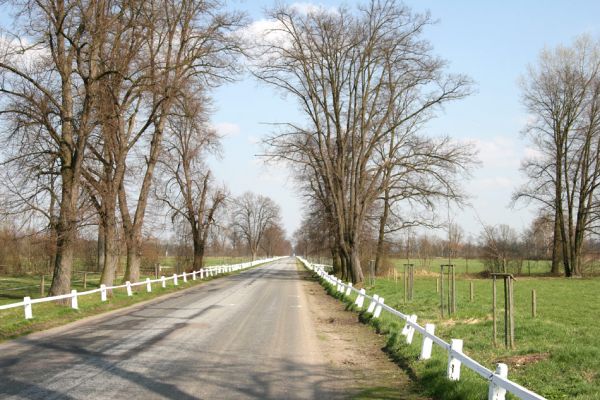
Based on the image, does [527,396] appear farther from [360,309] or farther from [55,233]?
[55,233]

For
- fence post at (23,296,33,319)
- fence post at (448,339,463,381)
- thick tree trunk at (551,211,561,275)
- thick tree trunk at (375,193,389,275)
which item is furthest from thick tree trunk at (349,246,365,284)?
thick tree trunk at (551,211,561,275)

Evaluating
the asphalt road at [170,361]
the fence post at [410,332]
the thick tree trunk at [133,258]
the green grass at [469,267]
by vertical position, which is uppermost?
the thick tree trunk at [133,258]

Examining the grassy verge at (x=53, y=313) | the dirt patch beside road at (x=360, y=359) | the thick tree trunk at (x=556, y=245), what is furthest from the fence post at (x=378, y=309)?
the thick tree trunk at (x=556, y=245)

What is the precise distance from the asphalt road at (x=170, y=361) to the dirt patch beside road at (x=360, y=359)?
347 millimetres

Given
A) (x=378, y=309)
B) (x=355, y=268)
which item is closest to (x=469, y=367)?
(x=378, y=309)

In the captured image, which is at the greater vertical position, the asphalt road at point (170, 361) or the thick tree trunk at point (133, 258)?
the thick tree trunk at point (133, 258)

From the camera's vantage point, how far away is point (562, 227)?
53.1m

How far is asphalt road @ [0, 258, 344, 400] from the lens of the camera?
8.27 meters

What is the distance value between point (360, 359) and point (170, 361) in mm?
3715

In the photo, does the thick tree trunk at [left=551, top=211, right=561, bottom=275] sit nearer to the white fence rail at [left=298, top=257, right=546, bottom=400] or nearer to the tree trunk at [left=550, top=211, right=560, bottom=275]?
the tree trunk at [left=550, top=211, right=560, bottom=275]

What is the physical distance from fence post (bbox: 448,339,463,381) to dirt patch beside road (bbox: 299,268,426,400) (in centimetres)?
60

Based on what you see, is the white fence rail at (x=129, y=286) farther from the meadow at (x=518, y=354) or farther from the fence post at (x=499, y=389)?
the fence post at (x=499, y=389)

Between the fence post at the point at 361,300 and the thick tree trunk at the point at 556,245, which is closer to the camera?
the fence post at the point at 361,300

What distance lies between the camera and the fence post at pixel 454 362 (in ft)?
28.5
